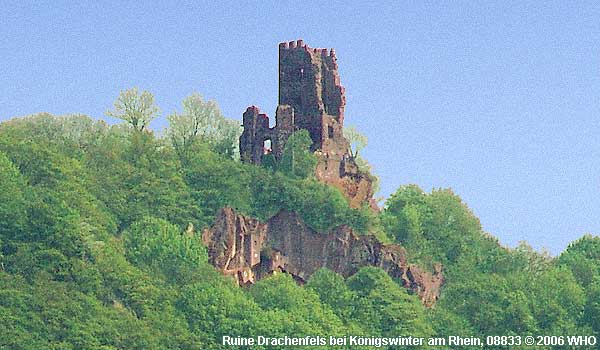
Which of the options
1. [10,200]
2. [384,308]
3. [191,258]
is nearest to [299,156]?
[384,308]

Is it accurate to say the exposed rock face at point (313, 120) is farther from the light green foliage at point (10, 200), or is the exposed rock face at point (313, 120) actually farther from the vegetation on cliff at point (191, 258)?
the light green foliage at point (10, 200)

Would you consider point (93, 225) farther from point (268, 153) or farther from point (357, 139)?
point (357, 139)

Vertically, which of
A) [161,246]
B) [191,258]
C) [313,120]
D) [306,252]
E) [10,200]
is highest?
[313,120]

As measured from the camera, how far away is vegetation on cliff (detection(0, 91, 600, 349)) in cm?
13512

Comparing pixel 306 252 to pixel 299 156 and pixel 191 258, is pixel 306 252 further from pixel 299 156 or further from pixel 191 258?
pixel 191 258

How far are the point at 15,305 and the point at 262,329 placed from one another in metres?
16.3

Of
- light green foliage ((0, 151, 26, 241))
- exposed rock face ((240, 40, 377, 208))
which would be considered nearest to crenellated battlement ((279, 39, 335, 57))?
exposed rock face ((240, 40, 377, 208))

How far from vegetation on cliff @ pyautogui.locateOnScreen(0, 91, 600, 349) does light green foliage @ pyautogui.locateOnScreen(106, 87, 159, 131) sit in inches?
18.9

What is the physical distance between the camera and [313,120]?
15688 cm

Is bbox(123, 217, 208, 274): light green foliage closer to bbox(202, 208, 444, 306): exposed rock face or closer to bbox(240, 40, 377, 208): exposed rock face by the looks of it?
bbox(202, 208, 444, 306): exposed rock face

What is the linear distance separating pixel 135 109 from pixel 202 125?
18.4ft

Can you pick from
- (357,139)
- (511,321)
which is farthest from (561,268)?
(357,139)

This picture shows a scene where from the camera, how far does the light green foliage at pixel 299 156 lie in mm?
154500

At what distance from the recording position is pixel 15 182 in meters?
144
